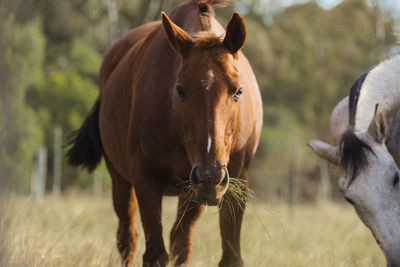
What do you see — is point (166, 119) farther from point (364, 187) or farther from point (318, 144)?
point (364, 187)

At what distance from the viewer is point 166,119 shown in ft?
13.9

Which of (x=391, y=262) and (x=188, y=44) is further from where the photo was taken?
(x=188, y=44)

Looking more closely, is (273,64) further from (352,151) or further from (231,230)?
(352,151)

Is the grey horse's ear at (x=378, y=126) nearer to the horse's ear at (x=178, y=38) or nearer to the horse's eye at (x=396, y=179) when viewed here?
the horse's eye at (x=396, y=179)

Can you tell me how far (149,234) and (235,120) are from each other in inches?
42.7

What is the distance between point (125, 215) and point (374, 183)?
2.77 meters

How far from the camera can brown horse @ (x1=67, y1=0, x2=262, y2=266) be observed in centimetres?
363

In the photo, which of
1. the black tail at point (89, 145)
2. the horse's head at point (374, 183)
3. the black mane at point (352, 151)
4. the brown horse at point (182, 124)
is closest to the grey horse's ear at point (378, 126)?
the horse's head at point (374, 183)

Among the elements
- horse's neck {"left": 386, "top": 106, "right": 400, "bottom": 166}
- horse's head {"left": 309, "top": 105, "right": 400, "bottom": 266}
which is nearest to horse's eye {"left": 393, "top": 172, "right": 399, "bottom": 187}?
horse's head {"left": 309, "top": 105, "right": 400, "bottom": 266}

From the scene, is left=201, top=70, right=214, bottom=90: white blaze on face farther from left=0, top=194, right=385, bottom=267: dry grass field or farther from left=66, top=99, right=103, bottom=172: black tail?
left=66, top=99, right=103, bottom=172: black tail

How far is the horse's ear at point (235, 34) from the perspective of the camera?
3.86 meters

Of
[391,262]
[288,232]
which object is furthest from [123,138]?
[288,232]

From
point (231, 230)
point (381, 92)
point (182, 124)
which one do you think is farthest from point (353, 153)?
point (231, 230)

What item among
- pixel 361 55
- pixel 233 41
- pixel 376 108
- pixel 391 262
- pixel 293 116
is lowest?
pixel 293 116
